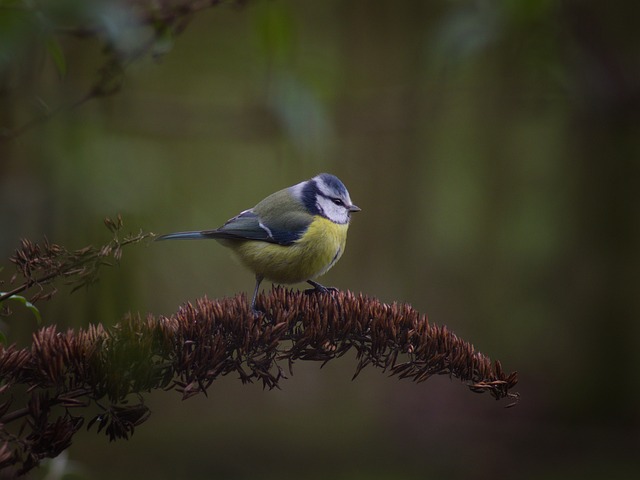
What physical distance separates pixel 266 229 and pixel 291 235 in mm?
103

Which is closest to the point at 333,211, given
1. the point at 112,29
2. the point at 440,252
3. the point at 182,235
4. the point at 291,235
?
the point at 291,235

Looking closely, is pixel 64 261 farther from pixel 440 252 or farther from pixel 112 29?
pixel 440 252

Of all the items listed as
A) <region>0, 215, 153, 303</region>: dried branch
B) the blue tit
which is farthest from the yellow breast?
<region>0, 215, 153, 303</region>: dried branch

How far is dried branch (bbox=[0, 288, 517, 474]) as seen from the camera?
974mm

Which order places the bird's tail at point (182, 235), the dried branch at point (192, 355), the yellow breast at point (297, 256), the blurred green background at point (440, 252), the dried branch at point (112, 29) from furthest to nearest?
the blurred green background at point (440, 252) < the yellow breast at point (297, 256) < the bird's tail at point (182, 235) < the dried branch at point (112, 29) < the dried branch at point (192, 355)

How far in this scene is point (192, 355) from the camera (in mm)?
1125

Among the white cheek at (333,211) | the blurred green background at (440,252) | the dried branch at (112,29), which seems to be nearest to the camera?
the dried branch at (112,29)

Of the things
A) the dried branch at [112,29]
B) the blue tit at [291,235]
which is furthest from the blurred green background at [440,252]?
the dried branch at [112,29]

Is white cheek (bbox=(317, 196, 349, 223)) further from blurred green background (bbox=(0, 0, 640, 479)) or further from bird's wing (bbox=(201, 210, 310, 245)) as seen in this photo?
blurred green background (bbox=(0, 0, 640, 479))

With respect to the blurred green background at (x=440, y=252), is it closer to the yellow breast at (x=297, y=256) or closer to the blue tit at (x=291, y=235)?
the blue tit at (x=291, y=235)

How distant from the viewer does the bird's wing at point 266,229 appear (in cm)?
234

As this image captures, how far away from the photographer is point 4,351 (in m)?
0.99

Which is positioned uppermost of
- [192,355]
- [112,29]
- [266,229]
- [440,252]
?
[112,29]

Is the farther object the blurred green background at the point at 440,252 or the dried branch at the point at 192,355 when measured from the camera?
the blurred green background at the point at 440,252
